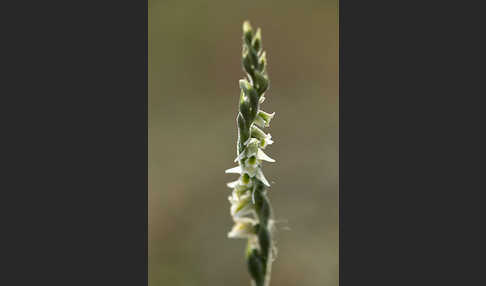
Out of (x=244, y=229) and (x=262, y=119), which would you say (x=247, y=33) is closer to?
(x=262, y=119)

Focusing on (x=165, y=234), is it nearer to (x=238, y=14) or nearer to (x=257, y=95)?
(x=257, y=95)

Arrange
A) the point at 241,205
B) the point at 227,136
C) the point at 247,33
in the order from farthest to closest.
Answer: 1. the point at 227,136
2. the point at 241,205
3. the point at 247,33

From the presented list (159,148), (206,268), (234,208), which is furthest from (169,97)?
(234,208)

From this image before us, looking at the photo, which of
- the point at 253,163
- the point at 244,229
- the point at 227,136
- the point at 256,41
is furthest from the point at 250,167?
the point at 227,136

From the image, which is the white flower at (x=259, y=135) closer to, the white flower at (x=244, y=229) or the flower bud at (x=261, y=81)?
the flower bud at (x=261, y=81)

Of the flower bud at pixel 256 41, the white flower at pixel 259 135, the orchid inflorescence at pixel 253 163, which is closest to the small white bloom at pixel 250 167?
the orchid inflorescence at pixel 253 163

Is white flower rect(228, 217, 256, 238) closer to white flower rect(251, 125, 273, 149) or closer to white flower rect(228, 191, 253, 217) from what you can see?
white flower rect(228, 191, 253, 217)
